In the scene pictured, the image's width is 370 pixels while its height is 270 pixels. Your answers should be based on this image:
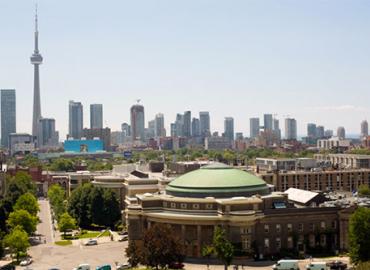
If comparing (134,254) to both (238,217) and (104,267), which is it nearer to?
(104,267)

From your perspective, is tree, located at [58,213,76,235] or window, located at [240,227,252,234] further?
tree, located at [58,213,76,235]

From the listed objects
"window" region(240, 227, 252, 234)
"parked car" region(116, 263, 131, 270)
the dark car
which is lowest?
"parked car" region(116, 263, 131, 270)

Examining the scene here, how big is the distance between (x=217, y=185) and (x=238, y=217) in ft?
29.2

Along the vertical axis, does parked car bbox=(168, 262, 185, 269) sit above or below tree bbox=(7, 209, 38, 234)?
below

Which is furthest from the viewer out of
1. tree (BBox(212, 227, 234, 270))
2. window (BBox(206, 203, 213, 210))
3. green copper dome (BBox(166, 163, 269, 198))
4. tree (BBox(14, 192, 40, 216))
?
tree (BBox(14, 192, 40, 216))

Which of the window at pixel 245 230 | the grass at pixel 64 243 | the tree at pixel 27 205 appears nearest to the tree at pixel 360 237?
the window at pixel 245 230

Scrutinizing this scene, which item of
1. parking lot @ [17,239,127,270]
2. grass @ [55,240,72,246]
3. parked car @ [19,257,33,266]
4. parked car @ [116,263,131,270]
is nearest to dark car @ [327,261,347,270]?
parked car @ [116,263,131,270]

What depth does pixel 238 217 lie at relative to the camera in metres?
89.9

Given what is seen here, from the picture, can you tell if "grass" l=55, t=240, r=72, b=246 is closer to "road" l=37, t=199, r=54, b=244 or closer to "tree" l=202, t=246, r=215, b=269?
"road" l=37, t=199, r=54, b=244

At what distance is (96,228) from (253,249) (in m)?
44.6

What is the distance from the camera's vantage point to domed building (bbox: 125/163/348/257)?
90.9 metres

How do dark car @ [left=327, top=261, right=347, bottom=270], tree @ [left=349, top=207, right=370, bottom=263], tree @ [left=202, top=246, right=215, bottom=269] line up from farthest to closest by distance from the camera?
tree @ [left=202, top=246, right=215, bottom=269] → dark car @ [left=327, top=261, right=347, bottom=270] → tree @ [left=349, top=207, right=370, bottom=263]

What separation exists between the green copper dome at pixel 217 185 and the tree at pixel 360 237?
67.3 ft

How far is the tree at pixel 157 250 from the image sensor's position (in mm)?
75938
